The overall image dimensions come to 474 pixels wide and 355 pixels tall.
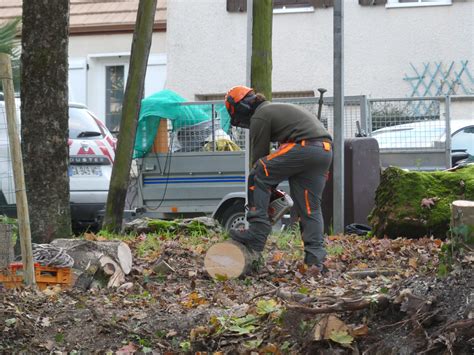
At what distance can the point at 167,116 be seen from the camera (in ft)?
48.0

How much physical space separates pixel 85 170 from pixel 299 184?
21.3 ft

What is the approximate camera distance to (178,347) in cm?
577

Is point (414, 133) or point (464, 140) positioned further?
point (464, 140)

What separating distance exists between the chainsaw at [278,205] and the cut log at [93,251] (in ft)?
3.86

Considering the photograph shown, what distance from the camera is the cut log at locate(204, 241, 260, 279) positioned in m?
8.10

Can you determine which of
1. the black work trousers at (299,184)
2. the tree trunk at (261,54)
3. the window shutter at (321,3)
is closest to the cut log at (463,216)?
the black work trousers at (299,184)

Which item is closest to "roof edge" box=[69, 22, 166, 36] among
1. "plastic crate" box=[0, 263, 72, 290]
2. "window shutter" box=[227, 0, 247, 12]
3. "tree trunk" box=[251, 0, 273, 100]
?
"window shutter" box=[227, 0, 247, 12]

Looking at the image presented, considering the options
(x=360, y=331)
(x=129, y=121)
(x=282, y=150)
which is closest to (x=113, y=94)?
(x=129, y=121)

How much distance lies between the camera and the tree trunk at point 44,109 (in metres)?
9.62

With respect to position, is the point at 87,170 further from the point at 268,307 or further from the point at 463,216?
the point at 463,216

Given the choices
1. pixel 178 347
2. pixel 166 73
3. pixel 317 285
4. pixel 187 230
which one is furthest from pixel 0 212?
pixel 166 73

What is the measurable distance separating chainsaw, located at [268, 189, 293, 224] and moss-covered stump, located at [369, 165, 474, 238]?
2992 mm

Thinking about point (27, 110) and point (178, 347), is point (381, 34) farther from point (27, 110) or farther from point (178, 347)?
point (178, 347)

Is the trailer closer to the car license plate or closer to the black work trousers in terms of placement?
the car license plate
